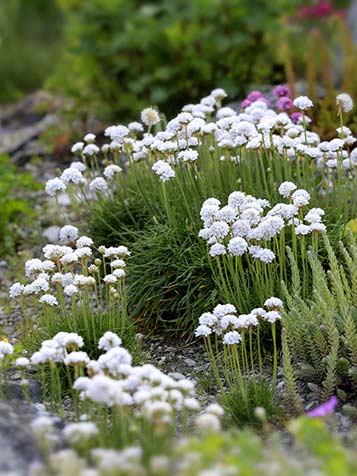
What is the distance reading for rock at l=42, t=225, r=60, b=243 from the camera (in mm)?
5699

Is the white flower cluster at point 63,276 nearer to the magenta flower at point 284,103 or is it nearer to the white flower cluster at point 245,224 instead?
the white flower cluster at point 245,224

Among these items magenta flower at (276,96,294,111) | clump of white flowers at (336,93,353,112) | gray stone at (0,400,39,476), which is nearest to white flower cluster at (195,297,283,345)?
gray stone at (0,400,39,476)

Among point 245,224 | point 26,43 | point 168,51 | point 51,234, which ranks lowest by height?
point 51,234

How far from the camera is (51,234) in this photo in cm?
578

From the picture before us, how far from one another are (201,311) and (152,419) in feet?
5.74

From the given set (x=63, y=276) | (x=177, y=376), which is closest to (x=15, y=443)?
(x=63, y=276)

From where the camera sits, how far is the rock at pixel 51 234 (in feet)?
18.7

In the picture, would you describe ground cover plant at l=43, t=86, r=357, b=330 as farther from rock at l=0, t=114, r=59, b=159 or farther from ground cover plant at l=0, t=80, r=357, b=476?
rock at l=0, t=114, r=59, b=159

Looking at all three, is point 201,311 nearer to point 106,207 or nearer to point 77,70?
point 106,207

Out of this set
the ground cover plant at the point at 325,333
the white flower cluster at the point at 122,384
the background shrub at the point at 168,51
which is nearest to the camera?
the white flower cluster at the point at 122,384

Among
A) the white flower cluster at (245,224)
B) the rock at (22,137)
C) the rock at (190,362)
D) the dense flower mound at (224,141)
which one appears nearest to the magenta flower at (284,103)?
the dense flower mound at (224,141)

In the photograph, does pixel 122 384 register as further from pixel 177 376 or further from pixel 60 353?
pixel 177 376

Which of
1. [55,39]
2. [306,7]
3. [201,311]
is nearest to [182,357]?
[201,311]

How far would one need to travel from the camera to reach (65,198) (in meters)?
6.35
